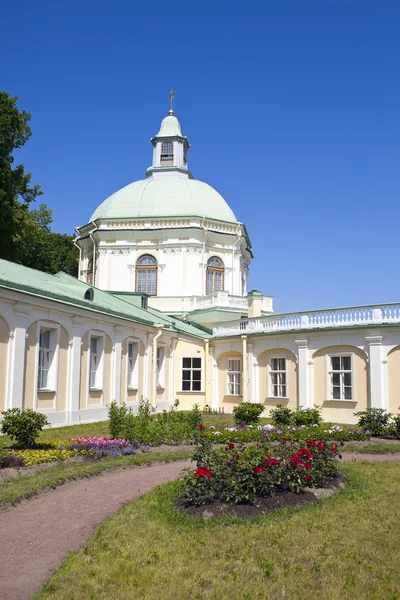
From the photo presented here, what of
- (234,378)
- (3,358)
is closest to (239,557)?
(3,358)

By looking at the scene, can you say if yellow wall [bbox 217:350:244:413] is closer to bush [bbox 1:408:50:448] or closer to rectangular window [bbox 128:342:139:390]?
rectangular window [bbox 128:342:139:390]

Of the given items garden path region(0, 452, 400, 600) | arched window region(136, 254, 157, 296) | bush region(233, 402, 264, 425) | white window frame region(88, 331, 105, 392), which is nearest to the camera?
garden path region(0, 452, 400, 600)

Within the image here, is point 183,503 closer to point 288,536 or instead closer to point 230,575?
point 288,536

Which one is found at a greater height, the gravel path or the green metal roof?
the green metal roof

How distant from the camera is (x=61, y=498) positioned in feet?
29.9

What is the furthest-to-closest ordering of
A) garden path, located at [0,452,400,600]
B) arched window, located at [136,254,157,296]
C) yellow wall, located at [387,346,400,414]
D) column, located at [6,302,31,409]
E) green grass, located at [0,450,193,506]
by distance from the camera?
arched window, located at [136,254,157,296] → yellow wall, located at [387,346,400,414] → column, located at [6,302,31,409] → green grass, located at [0,450,193,506] → garden path, located at [0,452,400,600]

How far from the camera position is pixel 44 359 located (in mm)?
18719

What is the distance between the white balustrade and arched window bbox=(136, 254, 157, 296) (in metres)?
9.54

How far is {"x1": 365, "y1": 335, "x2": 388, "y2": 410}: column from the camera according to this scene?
68.6ft

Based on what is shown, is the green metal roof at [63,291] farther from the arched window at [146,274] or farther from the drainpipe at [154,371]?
the arched window at [146,274]

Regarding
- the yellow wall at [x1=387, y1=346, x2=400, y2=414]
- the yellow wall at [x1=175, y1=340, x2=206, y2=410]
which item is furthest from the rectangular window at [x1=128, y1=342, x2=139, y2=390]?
the yellow wall at [x1=387, y1=346, x2=400, y2=414]

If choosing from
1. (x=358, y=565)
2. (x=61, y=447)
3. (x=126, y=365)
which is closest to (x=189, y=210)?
(x=126, y=365)

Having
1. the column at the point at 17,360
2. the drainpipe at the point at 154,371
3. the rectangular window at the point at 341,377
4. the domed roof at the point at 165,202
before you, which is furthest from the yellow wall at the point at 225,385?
the column at the point at 17,360

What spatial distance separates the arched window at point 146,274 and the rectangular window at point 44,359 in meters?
17.1
